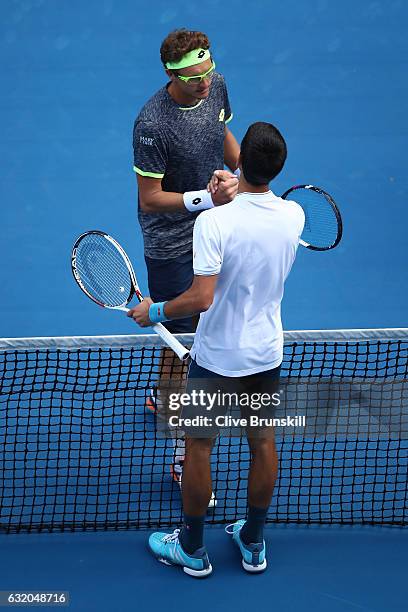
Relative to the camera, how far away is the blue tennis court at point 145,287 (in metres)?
3.26

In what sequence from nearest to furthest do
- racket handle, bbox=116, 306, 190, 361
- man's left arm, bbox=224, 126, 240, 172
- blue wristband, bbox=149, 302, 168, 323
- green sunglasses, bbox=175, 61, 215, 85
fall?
blue wristband, bbox=149, 302, 168, 323 < racket handle, bbox=116, 306, 190, 361 < green sunglasses, bbox=175, 61, 215, 85 < man's left arm, bbox=224, 126, 240, 172

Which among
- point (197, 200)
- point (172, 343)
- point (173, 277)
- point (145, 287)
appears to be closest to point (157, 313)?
point (172, 343)

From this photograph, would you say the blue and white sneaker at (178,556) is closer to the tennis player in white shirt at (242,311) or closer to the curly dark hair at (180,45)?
the tennis player in white shirt at (242,311)

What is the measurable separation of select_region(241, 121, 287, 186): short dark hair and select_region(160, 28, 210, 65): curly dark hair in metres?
0.85

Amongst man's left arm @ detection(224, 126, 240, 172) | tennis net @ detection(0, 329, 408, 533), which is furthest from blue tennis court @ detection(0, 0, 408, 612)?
man's left arm @ detection(224, 126, 240, 172)

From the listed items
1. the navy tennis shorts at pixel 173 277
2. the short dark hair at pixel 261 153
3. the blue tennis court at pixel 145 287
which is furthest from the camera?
the navy tennis shorts at pixel 173 277

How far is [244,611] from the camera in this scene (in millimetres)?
3031

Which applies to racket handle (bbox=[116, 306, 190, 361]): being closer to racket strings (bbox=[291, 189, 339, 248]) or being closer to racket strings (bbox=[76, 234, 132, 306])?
racket strings (bbox=[76, 234, 132, 306])

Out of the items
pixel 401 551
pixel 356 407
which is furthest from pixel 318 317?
pixel 401 551

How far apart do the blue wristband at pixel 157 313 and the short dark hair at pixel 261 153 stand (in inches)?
21.7

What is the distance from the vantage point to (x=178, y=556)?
3191 millimetres

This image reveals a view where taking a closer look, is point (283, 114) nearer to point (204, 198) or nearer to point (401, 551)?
point (204, 198)

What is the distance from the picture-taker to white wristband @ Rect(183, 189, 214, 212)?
11.1 feet

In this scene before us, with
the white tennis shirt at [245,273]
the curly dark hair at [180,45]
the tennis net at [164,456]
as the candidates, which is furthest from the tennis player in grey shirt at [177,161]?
the white tennis shirt at [245,273]
